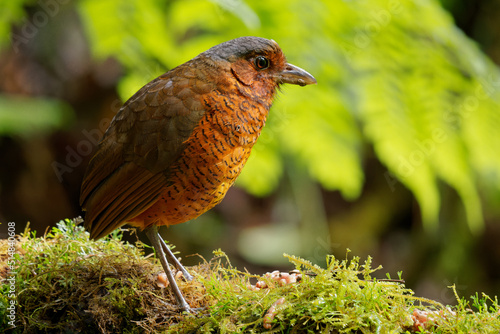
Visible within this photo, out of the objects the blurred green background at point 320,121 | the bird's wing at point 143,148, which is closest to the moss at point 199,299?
the bird's wing at point 143,148

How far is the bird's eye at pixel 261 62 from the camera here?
2.66 m

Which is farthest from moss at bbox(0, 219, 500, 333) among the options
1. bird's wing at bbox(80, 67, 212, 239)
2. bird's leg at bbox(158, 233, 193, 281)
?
bird's wing at bbox(80, 67, 212, 239)

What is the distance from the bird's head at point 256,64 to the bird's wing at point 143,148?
17 cm

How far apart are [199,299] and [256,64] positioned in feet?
3.97

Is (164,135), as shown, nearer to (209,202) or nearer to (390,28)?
(209,202)

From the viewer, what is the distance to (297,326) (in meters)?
1.94

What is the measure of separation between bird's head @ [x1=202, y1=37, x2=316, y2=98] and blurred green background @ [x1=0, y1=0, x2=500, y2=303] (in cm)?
15

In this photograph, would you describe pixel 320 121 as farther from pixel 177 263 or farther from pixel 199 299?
pixel 199 299

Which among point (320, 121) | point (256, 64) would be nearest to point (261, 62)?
point (256, 64)

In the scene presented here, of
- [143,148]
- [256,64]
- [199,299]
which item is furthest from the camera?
[256,64]

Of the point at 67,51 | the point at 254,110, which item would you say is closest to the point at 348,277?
the point at 254,110

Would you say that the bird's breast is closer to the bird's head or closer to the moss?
the bird's head

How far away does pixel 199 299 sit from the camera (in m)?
2.42

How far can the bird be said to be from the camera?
2465 mm
